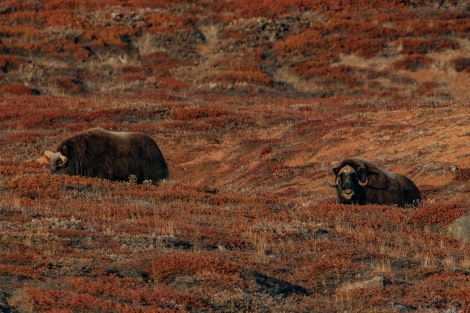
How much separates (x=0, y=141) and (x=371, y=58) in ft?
93.2

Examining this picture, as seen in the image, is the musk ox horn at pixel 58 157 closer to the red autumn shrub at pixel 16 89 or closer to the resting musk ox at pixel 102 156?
the resting musk ox at pixel 102 156

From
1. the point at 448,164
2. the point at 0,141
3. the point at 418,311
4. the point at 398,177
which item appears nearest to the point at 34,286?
the point at 418,311

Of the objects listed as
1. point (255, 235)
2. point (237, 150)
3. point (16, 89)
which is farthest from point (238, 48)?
point (255, 235)

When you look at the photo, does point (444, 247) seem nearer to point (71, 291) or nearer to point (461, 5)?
point (71, 291)

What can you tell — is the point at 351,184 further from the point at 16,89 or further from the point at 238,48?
the point at 238,48

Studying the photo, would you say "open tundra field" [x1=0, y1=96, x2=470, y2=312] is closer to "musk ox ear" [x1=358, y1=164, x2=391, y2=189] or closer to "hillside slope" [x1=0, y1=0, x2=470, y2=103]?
"musk ox ear" [x1=358, y1=164, x2=391, y2=189]

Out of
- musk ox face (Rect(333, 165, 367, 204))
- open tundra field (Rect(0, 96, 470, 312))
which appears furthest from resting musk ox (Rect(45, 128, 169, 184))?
musk ox face (Rect(333, 165, 367, 204))

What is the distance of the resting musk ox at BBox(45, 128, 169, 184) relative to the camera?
2328 cm

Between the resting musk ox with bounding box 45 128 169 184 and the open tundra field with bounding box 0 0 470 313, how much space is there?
99 centimetres

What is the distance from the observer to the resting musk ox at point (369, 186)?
22.9 m

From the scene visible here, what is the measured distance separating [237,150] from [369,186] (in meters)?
12.9

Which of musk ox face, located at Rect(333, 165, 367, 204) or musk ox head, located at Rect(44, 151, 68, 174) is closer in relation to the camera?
musk ox face, located at Rect(333, 165, 367, 204)

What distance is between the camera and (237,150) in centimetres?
3572

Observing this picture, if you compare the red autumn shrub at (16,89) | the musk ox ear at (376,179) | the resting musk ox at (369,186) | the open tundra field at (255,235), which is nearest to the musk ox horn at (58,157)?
the open tundra field at (255,235)
